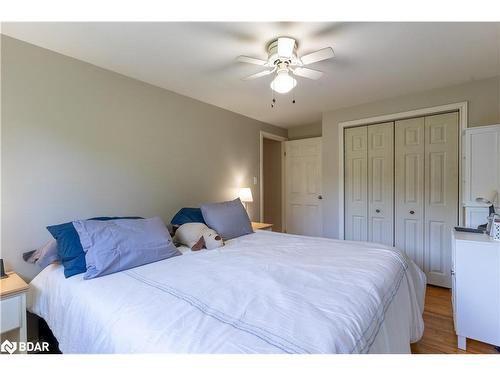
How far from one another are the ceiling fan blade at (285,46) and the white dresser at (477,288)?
6.10 ft

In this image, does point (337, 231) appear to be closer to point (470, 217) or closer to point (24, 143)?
point (470, 217)

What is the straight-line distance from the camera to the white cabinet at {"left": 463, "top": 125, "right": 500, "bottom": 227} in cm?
217

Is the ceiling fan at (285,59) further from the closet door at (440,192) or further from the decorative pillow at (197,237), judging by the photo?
the closet door at (440,192)

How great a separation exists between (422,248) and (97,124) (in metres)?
3.75

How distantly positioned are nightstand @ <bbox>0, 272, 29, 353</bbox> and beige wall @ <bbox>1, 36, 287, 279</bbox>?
0.47 meters

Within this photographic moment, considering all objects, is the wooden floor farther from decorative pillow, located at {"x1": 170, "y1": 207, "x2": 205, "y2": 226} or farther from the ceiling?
the ceiling

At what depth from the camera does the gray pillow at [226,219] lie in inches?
94.0

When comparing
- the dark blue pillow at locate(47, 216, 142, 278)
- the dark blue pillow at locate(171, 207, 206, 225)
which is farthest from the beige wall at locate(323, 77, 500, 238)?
the dark blue pillow at locate(47, 216, 142, 278)

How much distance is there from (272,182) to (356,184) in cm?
173

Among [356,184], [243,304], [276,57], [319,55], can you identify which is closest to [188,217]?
[243,304]

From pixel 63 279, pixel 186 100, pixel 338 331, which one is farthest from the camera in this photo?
pixel 186 100

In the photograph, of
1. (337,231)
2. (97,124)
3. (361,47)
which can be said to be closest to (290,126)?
(337,231)

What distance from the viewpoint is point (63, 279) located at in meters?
1.45
